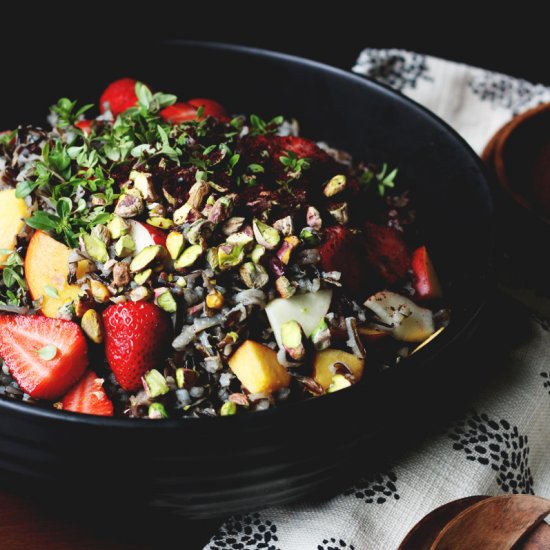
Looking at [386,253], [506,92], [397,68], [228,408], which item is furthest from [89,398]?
[506,92]

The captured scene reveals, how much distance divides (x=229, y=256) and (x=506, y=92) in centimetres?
118

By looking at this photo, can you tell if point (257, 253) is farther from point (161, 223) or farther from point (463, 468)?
point (463, 468)

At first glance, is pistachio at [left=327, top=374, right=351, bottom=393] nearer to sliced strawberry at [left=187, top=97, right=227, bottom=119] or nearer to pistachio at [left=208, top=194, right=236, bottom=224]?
pistachio at [left=208, top=194, right=236, bottom=224]

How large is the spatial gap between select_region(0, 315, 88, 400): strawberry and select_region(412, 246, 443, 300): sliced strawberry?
→ 1.82 feet

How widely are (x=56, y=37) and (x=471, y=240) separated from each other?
0.96 m

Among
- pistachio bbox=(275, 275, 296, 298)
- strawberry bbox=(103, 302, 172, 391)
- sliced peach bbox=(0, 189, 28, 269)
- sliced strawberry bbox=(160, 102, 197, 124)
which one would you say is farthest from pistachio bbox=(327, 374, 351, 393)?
sliced strawberry bbox=(160, 102, 197, 124)

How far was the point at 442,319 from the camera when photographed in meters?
1.18

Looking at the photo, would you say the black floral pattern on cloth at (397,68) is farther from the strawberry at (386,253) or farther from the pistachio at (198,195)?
the pistachio at (198,195)

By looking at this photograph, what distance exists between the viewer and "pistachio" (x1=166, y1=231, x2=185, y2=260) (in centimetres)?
104

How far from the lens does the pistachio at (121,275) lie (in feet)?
3.39

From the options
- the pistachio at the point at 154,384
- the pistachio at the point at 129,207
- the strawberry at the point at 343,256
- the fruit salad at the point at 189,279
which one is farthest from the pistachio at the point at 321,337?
the pistachio at the point at 129,207

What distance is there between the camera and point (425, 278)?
4.06 feet

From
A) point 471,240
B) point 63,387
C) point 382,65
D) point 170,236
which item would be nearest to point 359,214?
point 471,240

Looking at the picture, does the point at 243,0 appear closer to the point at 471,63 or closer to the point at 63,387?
the point at 471,63
